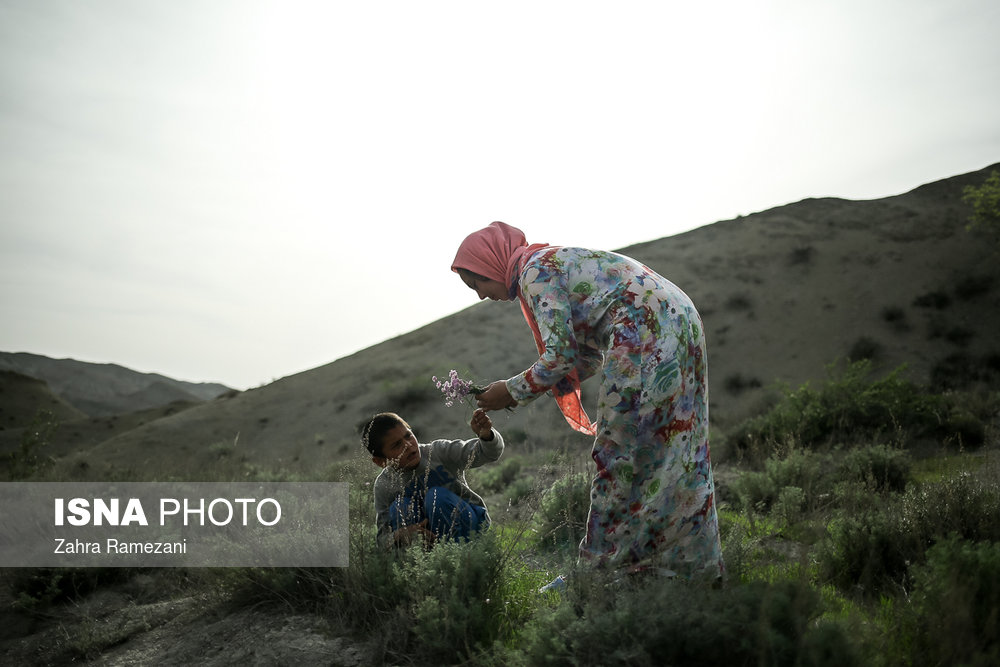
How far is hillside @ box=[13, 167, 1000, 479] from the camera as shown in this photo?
2328 cm

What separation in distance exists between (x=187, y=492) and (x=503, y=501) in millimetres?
3473

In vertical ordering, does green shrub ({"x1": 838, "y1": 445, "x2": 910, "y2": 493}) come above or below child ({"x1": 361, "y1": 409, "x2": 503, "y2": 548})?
below

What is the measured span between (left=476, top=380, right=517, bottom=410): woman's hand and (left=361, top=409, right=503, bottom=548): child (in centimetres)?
35

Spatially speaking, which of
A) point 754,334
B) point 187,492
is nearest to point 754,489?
point 187,492

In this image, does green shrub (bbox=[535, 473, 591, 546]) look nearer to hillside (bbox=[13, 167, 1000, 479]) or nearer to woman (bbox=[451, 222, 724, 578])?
woman (bbox=[451, 222, 724, 578])

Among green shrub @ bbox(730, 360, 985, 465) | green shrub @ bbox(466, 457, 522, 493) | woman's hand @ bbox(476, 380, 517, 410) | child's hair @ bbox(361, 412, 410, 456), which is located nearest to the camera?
woman's hand @ bbox(476, 380, 517, 410)

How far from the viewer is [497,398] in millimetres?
2883

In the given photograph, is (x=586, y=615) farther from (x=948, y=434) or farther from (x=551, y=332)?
(x=948, y=434)

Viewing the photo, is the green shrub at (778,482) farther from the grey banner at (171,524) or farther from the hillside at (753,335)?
the hillside at (753,335)

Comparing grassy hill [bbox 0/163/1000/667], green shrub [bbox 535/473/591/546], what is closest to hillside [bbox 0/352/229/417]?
grassy hill [bbox 0/163/1000/667]

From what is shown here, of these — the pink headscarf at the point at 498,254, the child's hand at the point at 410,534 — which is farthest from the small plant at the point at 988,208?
the child's hand at the point at 410,534

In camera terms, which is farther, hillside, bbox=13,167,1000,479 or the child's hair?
hillside, bbox=13,167,1000,479

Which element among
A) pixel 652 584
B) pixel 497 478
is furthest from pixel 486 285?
pixel 497 478

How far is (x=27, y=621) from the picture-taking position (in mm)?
4777
